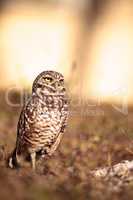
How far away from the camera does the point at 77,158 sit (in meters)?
8.39

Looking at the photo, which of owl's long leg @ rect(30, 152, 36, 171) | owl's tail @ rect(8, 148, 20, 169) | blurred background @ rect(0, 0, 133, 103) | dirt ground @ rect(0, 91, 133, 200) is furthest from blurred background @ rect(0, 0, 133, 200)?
owl's long leg @ rect(30, 152, 36, 171)

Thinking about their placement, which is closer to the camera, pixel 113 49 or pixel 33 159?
pixel 33 159

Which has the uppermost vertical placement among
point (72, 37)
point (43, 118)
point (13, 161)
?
point (72, 37)

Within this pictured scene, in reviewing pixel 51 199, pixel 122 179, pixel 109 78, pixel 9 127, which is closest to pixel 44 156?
pixel 122 179

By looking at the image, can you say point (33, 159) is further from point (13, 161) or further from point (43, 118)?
point (43, 118)

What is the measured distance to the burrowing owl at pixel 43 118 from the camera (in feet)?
24.3

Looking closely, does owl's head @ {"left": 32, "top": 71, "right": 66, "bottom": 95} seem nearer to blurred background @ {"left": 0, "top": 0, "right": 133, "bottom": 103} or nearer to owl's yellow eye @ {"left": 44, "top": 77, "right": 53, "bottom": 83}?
owl's yellow eye @ {"left": 44, "top": 77, "right": 53, "bottom": 83}

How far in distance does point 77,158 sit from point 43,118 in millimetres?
1137

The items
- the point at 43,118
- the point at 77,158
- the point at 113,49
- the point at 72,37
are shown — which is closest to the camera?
the point at 43,118

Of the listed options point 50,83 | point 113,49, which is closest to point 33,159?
point 50,83

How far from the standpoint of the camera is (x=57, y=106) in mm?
7496

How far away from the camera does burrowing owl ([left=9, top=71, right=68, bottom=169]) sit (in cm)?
741

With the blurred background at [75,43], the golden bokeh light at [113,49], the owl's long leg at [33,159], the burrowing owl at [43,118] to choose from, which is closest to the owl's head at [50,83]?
the burrowing owl at [43,118]

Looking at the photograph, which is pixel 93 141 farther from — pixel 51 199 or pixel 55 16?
pixel 55 16
